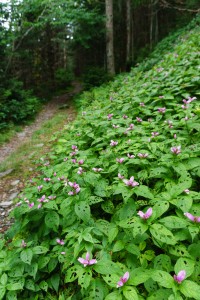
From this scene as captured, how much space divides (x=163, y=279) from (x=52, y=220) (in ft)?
4.38

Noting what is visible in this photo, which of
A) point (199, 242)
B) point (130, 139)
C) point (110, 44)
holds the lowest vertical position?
point (199, 242)

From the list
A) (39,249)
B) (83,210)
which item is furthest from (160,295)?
(39,249)

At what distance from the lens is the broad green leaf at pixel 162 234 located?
1.94 metres

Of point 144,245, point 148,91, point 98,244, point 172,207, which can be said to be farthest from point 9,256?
point 148,91

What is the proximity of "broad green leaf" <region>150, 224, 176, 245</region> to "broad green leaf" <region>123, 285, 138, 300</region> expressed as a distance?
42 cm

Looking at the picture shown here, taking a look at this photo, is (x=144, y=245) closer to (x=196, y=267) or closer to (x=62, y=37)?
(x=196, y=267)

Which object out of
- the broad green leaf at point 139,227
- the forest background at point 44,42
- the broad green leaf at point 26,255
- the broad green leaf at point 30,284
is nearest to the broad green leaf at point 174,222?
the broad green leaf at point 139,227

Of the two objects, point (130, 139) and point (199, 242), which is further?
point (130, 139)

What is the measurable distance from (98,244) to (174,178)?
1.15m

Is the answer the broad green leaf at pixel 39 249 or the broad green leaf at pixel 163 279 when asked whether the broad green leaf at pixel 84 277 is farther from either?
the broad green leaf at pixel 39 249

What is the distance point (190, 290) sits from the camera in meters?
1.63

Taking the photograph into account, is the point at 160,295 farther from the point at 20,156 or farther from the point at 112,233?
the point at 20,156

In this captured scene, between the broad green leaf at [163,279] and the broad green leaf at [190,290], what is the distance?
7cm

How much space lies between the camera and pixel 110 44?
14.0 meters
